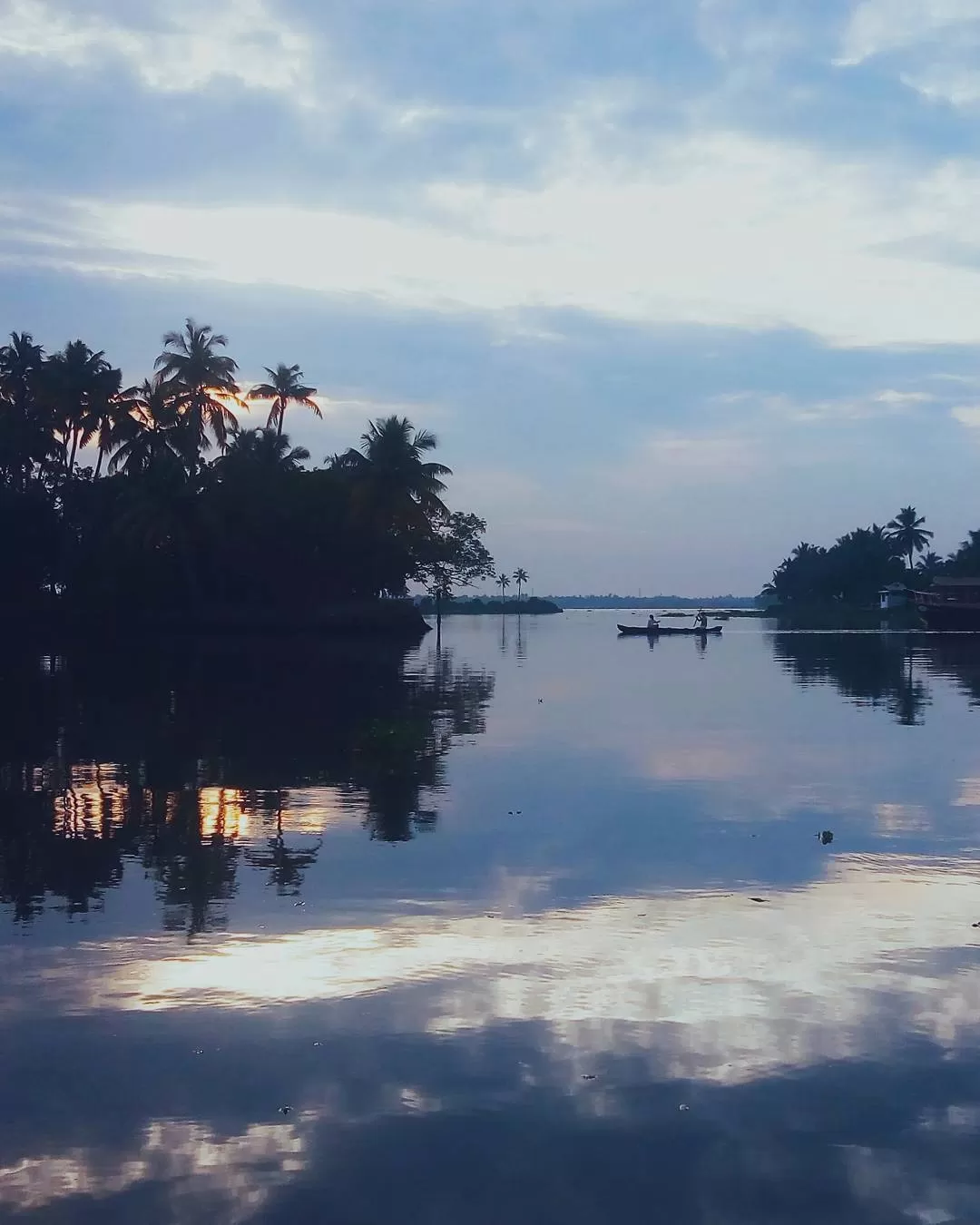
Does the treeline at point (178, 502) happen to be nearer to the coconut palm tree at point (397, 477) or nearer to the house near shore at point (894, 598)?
the coconut palm tree at point (397, 477)

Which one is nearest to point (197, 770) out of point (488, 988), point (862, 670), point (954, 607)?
point (488, 988)

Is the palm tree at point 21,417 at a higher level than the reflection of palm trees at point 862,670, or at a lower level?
higher

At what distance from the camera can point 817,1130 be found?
5.23 metres

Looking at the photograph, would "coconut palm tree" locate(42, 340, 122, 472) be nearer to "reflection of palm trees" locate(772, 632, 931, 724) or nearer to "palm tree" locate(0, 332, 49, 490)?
"palm tree" locate(0, 332, 49, 490)

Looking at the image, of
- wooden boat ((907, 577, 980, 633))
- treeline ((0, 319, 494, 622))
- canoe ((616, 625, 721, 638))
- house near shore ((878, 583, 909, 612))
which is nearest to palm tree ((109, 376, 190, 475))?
treeline ((0, 319, 494, 622))

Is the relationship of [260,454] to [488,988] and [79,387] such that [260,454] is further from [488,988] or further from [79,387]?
[488,988]

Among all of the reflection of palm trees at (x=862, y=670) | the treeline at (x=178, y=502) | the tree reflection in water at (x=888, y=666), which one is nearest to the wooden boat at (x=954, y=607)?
the tree reflection in water at (x=888, y=666)

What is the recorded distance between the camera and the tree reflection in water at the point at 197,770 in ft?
33.9

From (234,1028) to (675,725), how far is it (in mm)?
16117

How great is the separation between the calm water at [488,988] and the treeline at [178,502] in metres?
47.4

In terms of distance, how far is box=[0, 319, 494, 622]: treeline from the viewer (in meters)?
62.4

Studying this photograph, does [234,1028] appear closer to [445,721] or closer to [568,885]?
[568,885]

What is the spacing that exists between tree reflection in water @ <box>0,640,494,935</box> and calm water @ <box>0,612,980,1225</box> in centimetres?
8

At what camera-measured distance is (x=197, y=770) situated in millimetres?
15828
